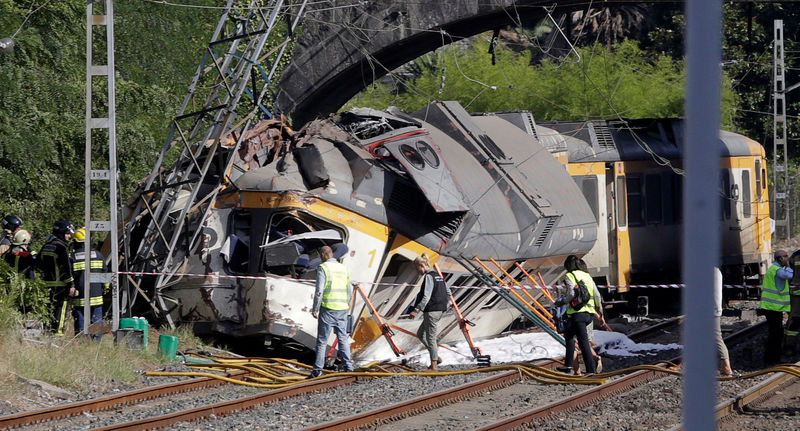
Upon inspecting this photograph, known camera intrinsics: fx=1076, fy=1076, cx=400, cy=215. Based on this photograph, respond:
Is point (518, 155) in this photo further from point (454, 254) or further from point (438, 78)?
point (438, 78)

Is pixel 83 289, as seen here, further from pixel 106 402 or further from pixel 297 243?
pixel 106 402

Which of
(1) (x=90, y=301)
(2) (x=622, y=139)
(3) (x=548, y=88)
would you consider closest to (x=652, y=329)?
(2) (x=622, y=139)

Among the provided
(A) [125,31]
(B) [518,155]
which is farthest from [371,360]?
(A) [125,31]

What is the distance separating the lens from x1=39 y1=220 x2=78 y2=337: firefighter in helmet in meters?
14.2

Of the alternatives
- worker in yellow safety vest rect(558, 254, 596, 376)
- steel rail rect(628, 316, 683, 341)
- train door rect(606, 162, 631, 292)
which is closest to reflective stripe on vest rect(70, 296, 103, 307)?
worker in yellow safety vest rect(558, 254, 596, 376)

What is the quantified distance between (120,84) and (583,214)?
323 inches

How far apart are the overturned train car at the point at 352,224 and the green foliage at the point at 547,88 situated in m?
21.1

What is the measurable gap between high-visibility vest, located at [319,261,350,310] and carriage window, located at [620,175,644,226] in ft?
31.5

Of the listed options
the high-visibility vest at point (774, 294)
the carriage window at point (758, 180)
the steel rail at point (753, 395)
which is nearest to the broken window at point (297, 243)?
the steel rail at point (753, 395)

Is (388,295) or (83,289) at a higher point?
(83,289)

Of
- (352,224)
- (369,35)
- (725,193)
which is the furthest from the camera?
(369,35)

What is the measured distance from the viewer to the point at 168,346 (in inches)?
529

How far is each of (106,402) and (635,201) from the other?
13.0 meters

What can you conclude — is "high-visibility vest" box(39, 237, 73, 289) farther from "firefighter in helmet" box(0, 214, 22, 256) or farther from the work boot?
the work boot
